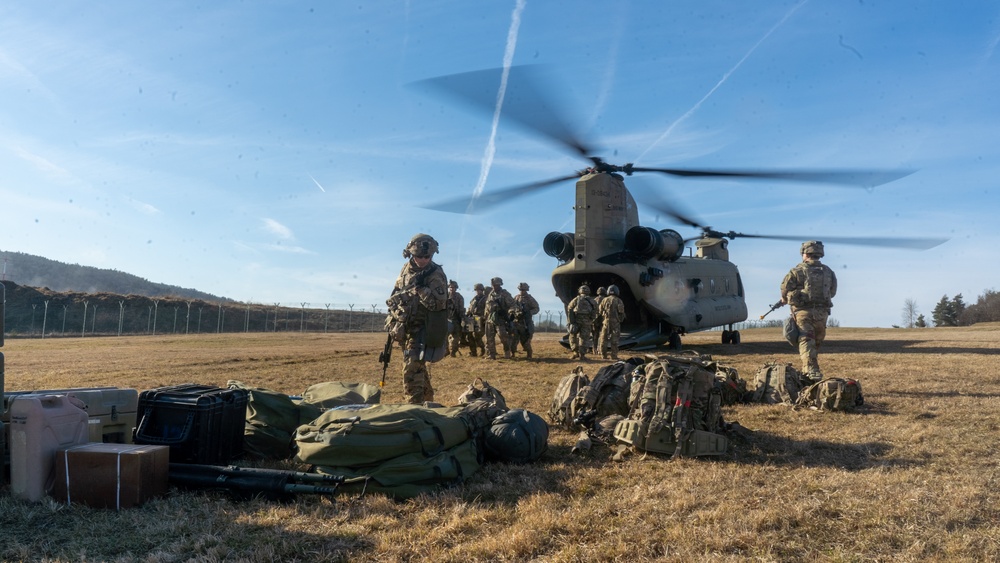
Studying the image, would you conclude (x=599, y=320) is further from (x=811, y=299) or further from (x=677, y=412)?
(x=677, y=412)

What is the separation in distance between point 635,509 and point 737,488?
0.93 metres

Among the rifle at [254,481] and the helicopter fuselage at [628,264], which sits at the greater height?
the helicopter fuselage at [628,264]

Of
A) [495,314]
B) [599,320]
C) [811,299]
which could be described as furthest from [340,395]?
[599,320]

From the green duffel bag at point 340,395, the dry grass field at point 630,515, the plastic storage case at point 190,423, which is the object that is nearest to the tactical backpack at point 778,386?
the dry grass field at point 630,515

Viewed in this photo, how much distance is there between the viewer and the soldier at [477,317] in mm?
17198

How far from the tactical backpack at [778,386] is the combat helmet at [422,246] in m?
4.86

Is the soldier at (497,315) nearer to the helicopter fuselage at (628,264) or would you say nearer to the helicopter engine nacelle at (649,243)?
the helicopter fuselage at (628,264)

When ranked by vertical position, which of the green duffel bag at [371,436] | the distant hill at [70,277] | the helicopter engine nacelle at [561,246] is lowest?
the green duffel bag at [371,436]

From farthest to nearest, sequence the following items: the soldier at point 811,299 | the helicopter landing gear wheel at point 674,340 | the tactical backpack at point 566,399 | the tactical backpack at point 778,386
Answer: the helicopter landing gear wheel at point 674,340
the soldier at point 811,299
the tactical backpack at point 778,386
the tactical backpack at point 566,399

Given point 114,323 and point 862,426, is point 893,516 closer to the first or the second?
point 862,426

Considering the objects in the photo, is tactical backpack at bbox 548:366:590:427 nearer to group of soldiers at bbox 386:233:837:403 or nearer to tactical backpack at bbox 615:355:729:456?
tactical backpack at bbox 615:355:729:456

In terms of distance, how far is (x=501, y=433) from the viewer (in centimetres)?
518

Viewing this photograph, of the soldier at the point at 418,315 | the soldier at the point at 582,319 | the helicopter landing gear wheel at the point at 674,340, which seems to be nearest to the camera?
the soldier at the point at 418,315

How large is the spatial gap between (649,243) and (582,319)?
8.64 ft
